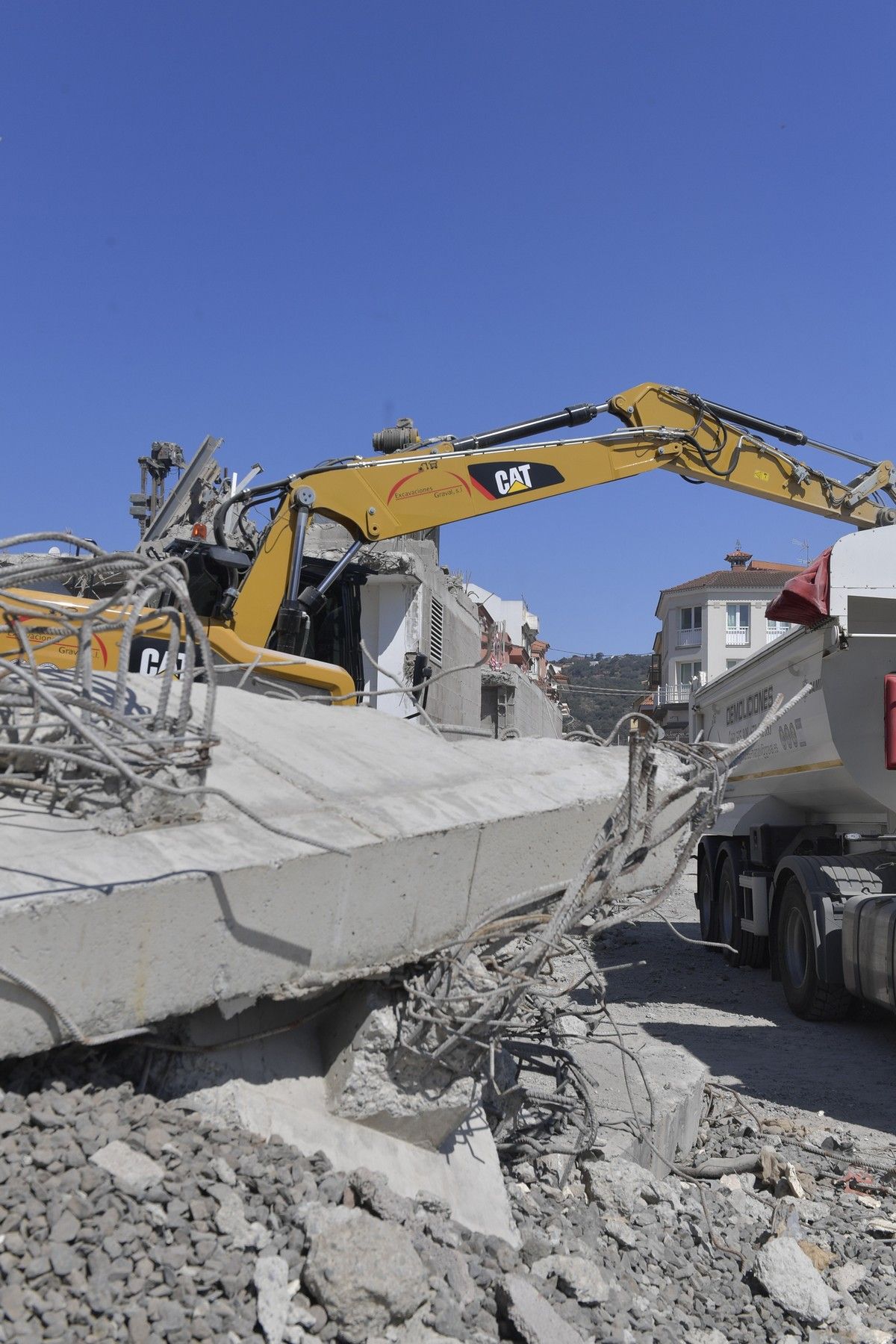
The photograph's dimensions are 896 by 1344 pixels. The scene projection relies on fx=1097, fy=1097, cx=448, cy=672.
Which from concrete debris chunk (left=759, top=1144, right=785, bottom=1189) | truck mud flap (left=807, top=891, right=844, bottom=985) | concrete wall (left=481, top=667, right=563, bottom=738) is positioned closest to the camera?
concrete debris chunk (left=759, top=1144, right=785, bottom=1189)

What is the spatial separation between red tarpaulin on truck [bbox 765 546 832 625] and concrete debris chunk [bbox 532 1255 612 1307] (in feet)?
16.9

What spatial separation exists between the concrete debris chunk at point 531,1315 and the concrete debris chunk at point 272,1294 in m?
0.57

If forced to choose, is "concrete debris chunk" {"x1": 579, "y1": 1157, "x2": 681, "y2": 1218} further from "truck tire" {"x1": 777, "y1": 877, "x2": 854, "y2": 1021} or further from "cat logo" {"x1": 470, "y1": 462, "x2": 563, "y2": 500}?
"cat logo" {"x1": 470, "y1": 462, "x2": 563, "y2": 500}

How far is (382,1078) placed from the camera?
3150mm

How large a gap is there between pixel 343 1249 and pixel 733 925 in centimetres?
855

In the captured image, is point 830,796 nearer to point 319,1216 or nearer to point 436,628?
point 319,1216

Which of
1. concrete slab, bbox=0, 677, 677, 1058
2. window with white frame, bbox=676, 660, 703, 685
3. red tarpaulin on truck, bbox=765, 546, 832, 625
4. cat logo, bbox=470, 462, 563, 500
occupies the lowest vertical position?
concrete slab, bbox=0, 677, 677, 1058

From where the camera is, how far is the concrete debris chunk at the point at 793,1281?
3236 millimetres

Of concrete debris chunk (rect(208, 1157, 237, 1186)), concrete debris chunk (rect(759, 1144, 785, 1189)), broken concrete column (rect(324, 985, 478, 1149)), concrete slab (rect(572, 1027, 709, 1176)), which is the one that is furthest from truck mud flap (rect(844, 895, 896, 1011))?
concrete debris chunk (rect(208, 1157, 237, 1186))

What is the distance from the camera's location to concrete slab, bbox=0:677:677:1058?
2357 mm

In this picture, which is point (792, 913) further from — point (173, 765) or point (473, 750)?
point (173, 765)

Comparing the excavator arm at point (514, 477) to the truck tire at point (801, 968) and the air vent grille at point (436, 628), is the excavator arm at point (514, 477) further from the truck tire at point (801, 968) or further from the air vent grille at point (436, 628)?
the air vent grille at point (436, 628)

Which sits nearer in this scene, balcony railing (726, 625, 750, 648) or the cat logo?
the cat logo

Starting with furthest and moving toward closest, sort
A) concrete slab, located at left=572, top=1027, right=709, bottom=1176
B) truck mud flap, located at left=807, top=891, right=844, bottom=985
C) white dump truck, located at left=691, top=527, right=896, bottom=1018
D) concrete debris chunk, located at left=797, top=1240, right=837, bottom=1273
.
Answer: truck mud flap, located at left=807, top=891, right=844, bottom=985
white dump truck, located at left=691, top=527, right=896, bottom=1018
concrete slab, located at left=572, top=1027, right=709, bottom=1176
concrete debris chunk, located at left=797, top=1240, right=837, bottom=1273
